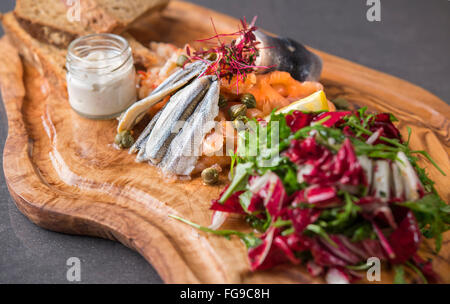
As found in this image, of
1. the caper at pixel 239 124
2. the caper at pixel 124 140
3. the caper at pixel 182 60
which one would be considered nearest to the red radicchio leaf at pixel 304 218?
the caper at pixel 239 124

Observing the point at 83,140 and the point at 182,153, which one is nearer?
the point at 182,153

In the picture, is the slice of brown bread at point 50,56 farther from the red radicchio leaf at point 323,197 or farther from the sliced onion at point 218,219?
the red radicchio leaf at point 323,197

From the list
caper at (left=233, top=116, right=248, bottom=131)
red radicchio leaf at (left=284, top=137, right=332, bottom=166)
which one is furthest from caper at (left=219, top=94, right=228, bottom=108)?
red radicchio leaf at (left=284, top=137, right=332, bottom=166)

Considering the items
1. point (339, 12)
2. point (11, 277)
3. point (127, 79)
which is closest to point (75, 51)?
point (127, 79)

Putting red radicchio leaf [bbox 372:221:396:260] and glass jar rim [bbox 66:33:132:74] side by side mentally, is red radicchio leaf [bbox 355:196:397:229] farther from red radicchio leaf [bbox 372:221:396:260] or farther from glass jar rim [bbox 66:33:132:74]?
glass jar rim [bbox 66:33:132:74]

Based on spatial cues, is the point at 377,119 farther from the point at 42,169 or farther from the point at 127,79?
the point at 42,169

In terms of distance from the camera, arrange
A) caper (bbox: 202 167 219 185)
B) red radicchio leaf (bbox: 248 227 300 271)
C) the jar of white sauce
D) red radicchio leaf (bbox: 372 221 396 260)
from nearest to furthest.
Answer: red radicchio leaf (bbox: 372 221 396 260)
red radicchio leaf (bbox: 248 227 300 271)
caper (bbox: 202 167 219 185)
the jar of white sauce

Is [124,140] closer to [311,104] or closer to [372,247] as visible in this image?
[311,104]
